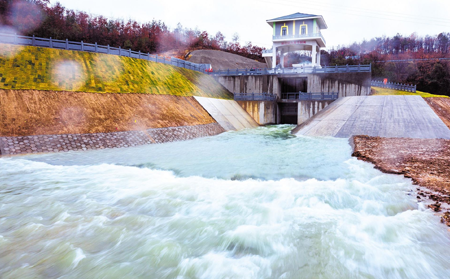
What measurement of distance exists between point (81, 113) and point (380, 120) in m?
22.4

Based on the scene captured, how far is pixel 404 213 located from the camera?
6.73 m

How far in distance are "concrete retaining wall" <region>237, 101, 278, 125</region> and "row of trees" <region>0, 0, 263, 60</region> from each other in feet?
136

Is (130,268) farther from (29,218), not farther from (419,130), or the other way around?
(419,130)

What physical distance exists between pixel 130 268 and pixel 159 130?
16.3m

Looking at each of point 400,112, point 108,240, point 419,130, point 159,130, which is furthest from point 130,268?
point 400,112

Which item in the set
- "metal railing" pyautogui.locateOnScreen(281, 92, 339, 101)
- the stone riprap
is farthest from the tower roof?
the stone riprap

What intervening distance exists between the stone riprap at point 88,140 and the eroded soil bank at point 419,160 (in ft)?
42.5

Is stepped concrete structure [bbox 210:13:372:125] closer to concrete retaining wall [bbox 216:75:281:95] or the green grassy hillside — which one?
concrete retaining wall [bbox 216:75:281:95]

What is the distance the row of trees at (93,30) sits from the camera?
51.9m

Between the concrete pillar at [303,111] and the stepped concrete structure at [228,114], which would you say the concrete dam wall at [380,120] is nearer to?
the concrete pillar at [303,111]

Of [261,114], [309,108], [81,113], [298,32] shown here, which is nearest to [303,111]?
[309,108]

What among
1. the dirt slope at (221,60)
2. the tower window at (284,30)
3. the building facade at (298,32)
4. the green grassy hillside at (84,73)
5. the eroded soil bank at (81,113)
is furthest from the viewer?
Result: the dirt slope at (221,60)

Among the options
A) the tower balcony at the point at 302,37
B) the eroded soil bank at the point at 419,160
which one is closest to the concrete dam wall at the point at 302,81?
the tower balcony at the point at 302,37

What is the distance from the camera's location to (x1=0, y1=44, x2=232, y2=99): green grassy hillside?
19656 millimetres
